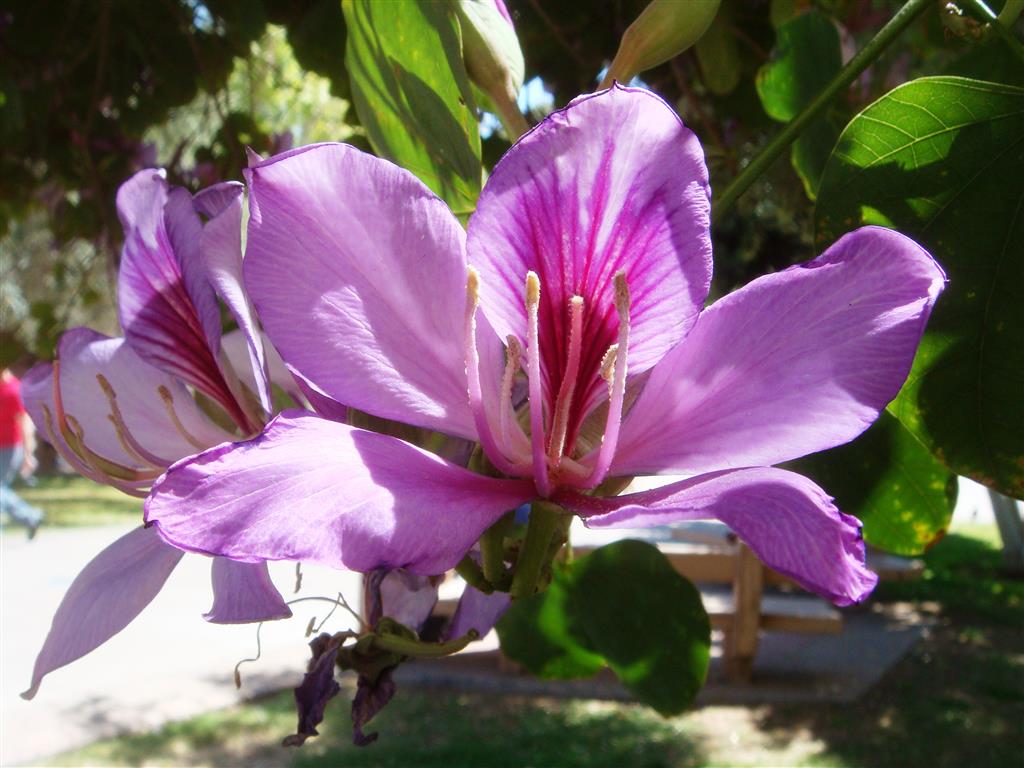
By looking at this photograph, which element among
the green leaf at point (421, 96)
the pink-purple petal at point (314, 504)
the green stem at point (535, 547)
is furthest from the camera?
the green leaf at point (421, 96)

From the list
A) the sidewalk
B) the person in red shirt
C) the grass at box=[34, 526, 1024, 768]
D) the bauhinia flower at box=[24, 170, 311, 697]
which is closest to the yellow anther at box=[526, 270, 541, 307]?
the bauhinia flower at box=[24, 170, 311, 697]

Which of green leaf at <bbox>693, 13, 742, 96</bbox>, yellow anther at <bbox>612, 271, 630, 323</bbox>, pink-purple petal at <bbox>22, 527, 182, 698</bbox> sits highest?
green leaf at <bbox>693, 13, 742, 96</bbox>

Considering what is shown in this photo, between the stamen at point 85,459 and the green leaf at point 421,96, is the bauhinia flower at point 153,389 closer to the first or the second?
the stamen at point 85,459

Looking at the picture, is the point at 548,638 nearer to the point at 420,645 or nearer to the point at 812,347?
the point at 420,645

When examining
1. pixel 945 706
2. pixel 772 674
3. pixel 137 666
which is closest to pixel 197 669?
pixel 137 666

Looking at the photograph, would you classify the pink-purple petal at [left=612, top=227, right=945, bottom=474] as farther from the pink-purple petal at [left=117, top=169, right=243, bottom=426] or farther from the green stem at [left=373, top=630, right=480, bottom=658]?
the pink-purple petal at [left=117, top=169, right=243, bottom=426]

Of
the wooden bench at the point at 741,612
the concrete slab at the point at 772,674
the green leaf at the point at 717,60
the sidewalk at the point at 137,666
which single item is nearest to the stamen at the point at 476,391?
the green leaf at the point at 717,60
